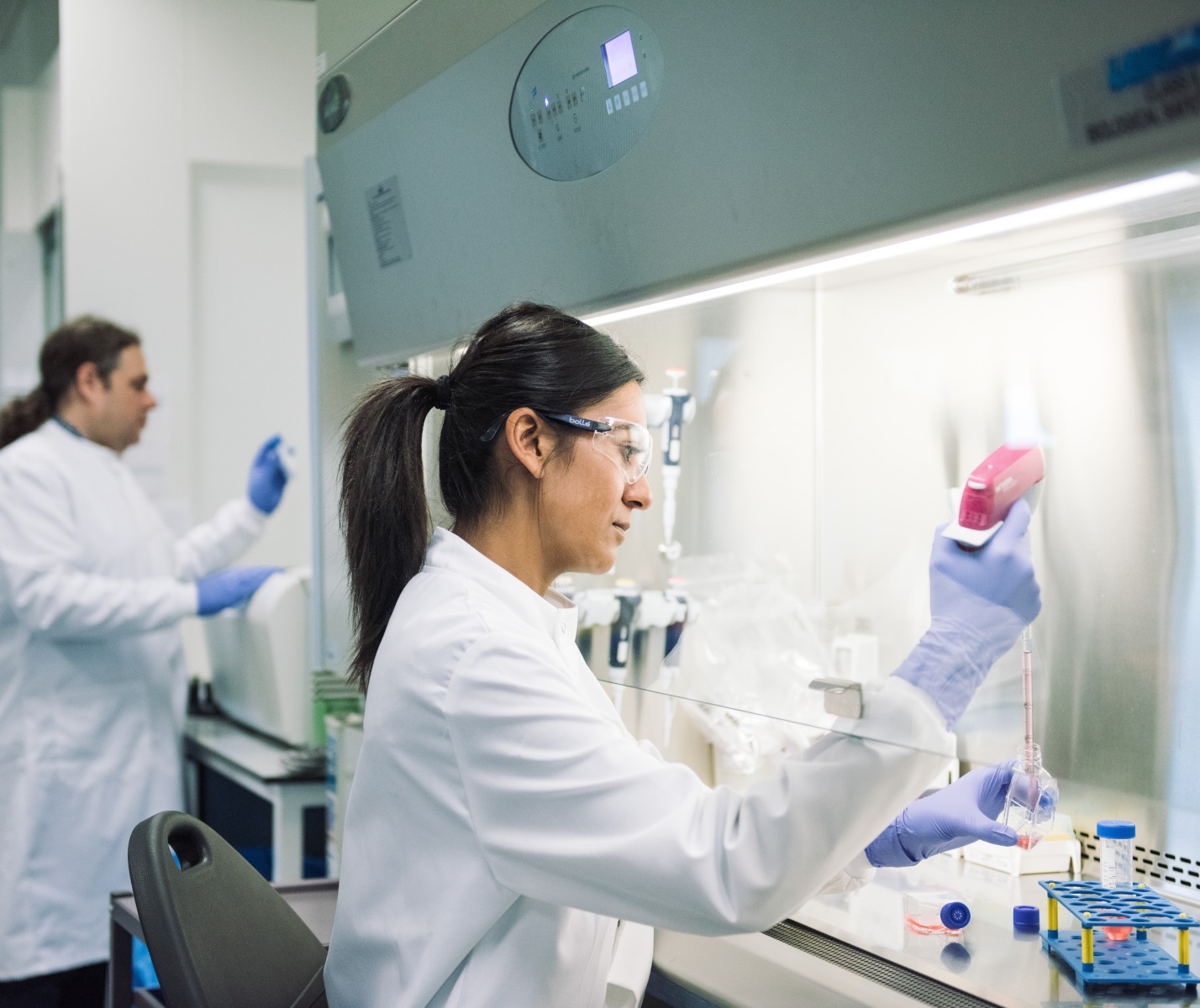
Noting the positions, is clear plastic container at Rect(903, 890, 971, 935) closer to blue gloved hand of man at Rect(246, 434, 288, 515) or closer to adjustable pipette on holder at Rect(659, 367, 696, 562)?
adjustable pipette on holder at Rect(659, 367, 696, 562)

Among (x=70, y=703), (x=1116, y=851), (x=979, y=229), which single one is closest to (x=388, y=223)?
(x=979, y=229)

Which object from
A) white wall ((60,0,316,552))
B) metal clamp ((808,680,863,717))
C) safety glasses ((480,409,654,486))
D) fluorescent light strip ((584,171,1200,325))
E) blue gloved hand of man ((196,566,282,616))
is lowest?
metal clamp ((808,680,863,717))

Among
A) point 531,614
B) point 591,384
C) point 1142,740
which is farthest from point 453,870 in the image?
point 1142,740

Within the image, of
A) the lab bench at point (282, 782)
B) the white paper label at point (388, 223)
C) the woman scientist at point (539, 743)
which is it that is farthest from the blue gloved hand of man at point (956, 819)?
the lab bench at point (282, 782)

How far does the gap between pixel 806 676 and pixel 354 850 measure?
2.32ft

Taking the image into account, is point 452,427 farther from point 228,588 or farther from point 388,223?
point 228,588

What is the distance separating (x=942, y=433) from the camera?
1627 mm

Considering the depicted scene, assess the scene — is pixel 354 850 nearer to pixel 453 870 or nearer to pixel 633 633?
pixel 453 870

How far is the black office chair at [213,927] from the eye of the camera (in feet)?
3.25

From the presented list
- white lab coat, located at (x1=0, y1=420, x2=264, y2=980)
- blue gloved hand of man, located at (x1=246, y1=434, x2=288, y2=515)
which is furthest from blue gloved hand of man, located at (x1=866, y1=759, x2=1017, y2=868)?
blue gloved hand of man, located at (x1=246, y1=434, x2=288, y2=515)

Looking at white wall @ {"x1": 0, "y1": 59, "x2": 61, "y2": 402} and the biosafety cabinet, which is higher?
white wall @ {"x1": 0, "y1": 59, "x2": 61, "y2": 402}

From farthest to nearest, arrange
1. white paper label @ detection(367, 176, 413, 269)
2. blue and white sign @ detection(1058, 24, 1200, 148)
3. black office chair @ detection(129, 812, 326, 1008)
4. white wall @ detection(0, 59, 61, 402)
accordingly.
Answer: white wall @ detection(0, 59, 61, 402), white paper label @ detection(367, 176, 413, 269), black office chair @ detection(129, 812, 326, 1008), blue and white sign @ detection(1058, 24, 1200, 148)

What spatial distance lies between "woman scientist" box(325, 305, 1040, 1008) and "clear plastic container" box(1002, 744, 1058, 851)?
0.05ft

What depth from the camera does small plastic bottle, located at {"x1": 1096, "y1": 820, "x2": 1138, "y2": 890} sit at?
1285 millimetres
